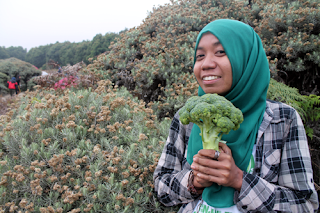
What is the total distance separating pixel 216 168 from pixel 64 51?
26100mm

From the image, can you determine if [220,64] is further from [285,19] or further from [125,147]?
[285,19]

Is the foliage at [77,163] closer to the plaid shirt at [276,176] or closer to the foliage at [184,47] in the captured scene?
the plaid shirt at [276,176]

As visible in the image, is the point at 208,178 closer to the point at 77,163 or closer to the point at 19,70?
the point at 77,163

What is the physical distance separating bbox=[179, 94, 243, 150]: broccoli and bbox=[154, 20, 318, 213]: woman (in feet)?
0.31

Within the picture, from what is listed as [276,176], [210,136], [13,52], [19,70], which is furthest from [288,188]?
[13,52]

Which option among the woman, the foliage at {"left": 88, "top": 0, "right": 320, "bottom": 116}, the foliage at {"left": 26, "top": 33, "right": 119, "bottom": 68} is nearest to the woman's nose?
the woman

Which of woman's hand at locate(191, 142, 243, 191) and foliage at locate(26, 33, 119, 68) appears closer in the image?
woman's hand at locate(191, 142, 243, 191)

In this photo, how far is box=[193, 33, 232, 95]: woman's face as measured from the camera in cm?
134

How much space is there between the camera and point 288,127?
1353 mm

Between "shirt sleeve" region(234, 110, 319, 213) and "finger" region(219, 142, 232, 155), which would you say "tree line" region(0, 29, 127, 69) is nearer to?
"finger" region(219, 142, 232, 155)

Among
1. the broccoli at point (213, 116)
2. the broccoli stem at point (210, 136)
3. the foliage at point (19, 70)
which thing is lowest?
the broccoli stem at point (210, 136)

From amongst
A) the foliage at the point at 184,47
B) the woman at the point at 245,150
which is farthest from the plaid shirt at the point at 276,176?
the foliage at the point at 184,47

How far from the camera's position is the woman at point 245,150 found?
123 cm

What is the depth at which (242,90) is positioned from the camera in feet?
4.56
